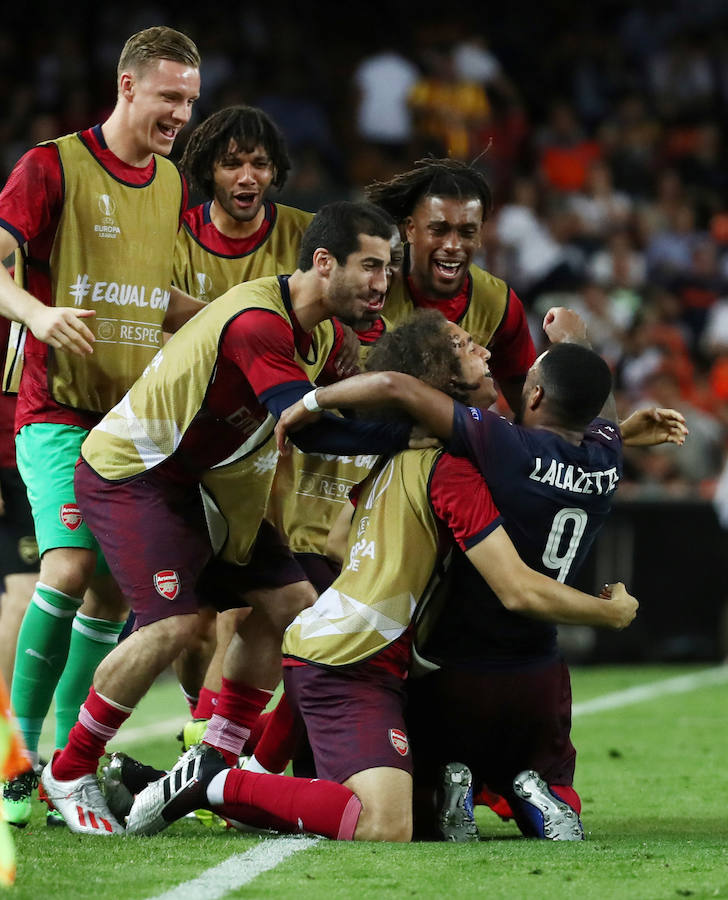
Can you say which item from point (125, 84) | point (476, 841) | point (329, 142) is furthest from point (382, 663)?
point (329, 142)

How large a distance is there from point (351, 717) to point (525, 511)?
811mm

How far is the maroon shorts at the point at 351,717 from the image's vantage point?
4.64m

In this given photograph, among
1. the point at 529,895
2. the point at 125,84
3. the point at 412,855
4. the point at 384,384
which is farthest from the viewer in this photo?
the point at 125,84

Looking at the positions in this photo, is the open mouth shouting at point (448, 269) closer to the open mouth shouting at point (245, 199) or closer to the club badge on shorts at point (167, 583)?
the open mouth shouting at point (245, 199)

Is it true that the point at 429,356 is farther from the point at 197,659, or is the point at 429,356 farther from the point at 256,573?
the point at 197,659

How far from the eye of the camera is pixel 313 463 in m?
6.32

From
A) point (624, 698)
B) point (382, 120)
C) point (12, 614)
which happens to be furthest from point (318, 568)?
point (382, 120)

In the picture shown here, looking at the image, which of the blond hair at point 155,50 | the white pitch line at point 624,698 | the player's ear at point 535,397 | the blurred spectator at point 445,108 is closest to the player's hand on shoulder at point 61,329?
the blond hair at point 155,50

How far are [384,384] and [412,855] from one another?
4.46ft

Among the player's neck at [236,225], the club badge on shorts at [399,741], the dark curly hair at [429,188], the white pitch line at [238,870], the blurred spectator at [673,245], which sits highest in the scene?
the blurred spectator at [673,245]

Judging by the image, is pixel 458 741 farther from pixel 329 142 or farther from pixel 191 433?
pixel 329 142

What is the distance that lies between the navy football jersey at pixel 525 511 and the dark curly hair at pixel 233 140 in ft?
6.23

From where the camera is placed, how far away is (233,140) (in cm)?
614

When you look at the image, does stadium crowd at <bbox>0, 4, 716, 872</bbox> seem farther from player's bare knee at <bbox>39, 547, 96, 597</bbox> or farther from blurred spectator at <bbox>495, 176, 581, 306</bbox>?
blurred spectator at <bbox>495, 176, 581, 306</bbox>
